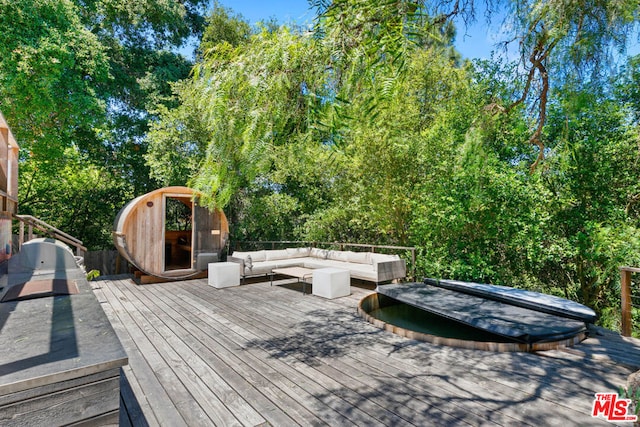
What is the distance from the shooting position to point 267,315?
15.1 feet

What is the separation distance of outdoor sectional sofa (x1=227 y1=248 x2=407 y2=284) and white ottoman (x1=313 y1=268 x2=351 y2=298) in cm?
34

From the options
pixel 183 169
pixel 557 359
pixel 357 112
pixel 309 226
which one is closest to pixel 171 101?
pixel 183 169

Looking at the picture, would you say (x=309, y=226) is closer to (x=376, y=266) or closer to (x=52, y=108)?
(x=376, y=266)

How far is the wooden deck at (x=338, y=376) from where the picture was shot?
227 cm

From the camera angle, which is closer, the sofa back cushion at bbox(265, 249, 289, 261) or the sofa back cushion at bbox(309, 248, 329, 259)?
the sofa back cushion at bbox(265, 249, 289, 261)

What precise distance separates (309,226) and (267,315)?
15.0ft

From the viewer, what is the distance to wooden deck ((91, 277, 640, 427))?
7.45 feet

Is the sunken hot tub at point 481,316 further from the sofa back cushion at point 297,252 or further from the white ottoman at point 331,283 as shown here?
the sofa back cushion at point 297,252

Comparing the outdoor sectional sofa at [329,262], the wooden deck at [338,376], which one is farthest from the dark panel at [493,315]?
the outdoor sectional sofa at [329,262]

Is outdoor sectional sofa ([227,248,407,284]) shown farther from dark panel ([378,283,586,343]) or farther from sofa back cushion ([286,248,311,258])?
dark panel ([378,283,586,343])

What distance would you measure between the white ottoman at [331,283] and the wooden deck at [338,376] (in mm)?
1070

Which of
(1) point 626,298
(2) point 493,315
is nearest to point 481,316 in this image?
(2) point 493,315

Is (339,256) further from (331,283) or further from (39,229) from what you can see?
(39,229)

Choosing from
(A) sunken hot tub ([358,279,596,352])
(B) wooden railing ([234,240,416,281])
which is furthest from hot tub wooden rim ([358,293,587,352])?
(B) wooden railing ([234,240,416,281])
